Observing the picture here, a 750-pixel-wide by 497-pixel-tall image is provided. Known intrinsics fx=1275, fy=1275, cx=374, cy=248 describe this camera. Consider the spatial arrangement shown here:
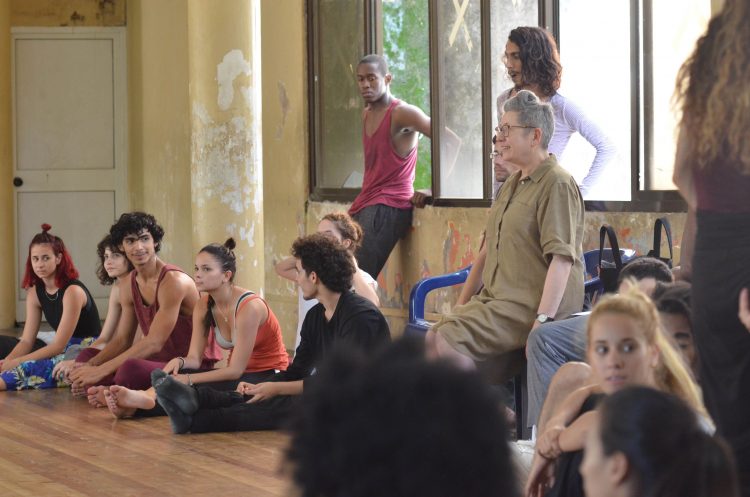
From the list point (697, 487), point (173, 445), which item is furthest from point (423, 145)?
point (697, 487)

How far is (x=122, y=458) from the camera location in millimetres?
4945

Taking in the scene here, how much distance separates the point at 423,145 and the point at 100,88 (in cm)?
490

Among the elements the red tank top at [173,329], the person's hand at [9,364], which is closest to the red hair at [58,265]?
the person's hand at [9,364]

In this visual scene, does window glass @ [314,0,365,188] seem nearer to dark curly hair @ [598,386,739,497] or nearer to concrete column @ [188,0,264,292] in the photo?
concrete column @ [188,0,264,292]

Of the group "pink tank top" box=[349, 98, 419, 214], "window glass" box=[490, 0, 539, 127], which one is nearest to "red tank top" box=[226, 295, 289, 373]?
"pink tank top" box=[349, 98, 419, 214]

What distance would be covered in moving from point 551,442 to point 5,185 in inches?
330

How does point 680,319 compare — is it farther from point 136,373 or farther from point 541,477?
point 136,373

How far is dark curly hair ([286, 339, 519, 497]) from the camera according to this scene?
1009 millimetres

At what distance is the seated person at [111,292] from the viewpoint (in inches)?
265

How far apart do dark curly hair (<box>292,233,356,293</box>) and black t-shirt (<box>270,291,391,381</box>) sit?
63 millimetres

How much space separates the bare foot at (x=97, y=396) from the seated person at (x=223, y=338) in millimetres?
178

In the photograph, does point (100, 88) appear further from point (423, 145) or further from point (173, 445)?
point (173, 445)

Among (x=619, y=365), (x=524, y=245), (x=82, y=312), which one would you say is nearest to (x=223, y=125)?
(x=82, y=312)

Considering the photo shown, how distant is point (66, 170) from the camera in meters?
11.2
